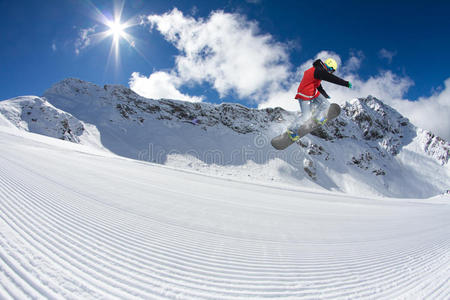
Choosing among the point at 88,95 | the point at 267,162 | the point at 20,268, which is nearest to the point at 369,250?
the point at 20,268

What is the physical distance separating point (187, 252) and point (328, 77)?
12.9 ft

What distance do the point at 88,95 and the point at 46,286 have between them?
4052 centimetres

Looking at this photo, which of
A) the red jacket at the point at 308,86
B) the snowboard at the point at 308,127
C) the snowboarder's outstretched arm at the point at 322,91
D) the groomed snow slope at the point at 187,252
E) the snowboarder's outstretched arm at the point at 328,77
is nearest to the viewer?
the groomed snow slope at the point at 187,252

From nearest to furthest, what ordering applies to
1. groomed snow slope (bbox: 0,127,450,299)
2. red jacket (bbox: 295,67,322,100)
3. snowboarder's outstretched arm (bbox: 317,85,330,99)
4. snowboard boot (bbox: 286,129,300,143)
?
groomed snow slope (bbox: 0,127,450,299), red jacket (bbox: 295,67,322,100), snowboarder's outstretched arm (bbox: 317,85,330,99), snowboard boot (bbox: 286,129,300,143)

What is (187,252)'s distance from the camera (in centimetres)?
130

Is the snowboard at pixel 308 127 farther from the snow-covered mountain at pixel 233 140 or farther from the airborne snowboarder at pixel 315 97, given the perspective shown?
the snow-covered mountain at pixel 233 140

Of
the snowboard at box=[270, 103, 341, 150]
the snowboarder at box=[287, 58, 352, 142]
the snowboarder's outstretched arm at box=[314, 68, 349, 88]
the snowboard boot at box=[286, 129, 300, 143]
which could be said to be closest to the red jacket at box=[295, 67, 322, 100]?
the snowboarder at box=[287, 58, 352, 142]

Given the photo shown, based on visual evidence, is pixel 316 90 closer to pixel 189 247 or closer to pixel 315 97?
pixel 315 97

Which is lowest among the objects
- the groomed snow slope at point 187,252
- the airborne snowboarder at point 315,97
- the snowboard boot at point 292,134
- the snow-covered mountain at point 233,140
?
the groomed snow slope at point 187,252

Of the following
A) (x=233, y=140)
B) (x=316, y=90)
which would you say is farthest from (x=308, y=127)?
(x=233, y=140)

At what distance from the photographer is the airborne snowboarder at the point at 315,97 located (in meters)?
3.55

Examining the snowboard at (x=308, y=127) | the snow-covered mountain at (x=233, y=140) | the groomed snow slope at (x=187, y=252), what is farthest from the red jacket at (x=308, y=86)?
the snow-covered mountain at (x=233, y=140)

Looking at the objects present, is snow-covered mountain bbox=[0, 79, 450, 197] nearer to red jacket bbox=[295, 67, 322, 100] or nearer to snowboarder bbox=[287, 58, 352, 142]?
snowboarder bbox=[287, 58, 352, 142]

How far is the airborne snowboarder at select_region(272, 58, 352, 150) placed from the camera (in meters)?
3.55
